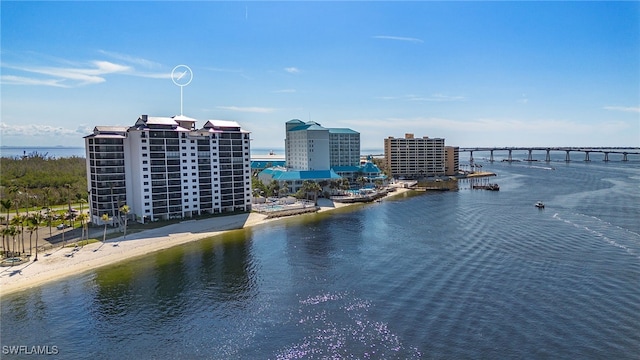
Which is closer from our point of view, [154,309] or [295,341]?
[295,341]

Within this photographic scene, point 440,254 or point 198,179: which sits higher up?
point 198,179

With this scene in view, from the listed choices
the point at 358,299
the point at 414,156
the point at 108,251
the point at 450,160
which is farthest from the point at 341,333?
the point at 450,160

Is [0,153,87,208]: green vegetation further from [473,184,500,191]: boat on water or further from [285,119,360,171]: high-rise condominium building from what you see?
[473,184,500,191]: boat on water

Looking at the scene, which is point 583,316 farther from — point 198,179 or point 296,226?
point 198,179

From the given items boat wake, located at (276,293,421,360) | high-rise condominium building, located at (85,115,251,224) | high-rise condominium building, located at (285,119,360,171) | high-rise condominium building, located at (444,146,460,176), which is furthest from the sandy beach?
high-rise condominium building, located at (444,146,460,176)

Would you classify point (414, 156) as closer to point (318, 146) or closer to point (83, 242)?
point (318, 146)

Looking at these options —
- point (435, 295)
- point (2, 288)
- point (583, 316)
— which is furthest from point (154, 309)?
point (583, 316)

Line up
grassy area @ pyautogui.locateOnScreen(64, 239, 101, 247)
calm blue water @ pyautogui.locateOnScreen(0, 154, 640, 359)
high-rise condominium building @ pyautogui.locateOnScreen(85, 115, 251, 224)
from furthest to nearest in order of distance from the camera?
high-rise condominium building @ pyautogui.locateOnScreen(85, 115, 251, 224), grassy area @ pyautogui.locateOnScreen(64, 239, 101, 247), calm blue water @ pyautogui.locateOnScreen(0, 154, 640, 359)
